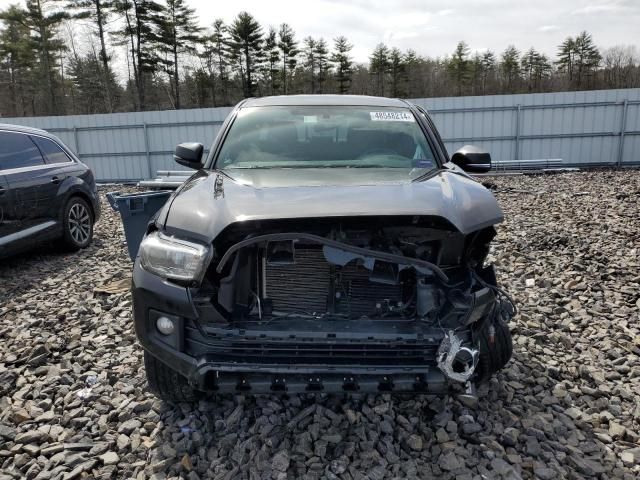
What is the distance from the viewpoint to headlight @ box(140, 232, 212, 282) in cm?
199

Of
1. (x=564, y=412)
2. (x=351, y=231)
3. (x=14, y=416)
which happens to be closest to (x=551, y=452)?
(x=564, y=412)

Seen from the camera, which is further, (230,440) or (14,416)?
(14,416)

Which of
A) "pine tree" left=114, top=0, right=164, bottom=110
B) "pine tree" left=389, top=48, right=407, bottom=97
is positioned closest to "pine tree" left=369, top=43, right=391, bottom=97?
"pine tree" left=389, top=48, right=407, bottom=97

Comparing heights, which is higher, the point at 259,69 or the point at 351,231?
the point at 259,69

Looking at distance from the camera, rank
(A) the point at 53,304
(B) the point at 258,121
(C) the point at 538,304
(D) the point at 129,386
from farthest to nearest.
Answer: (A) the point at 53,304
(C) the point at 538,304
(B) the point at 258,121
(D) the point at 129,386

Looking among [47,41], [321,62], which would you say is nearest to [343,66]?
[321,62]

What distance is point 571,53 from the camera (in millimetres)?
53219

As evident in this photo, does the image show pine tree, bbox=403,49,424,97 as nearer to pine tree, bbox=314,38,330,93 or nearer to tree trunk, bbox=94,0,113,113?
pine tree, bbox=314,38,330,93

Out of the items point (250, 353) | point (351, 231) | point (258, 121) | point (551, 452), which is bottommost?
point (551, 452)

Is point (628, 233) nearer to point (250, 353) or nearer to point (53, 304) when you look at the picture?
point (250, 353)

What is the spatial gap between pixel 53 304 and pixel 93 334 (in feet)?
3.36

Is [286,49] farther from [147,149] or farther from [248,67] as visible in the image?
[147,149]

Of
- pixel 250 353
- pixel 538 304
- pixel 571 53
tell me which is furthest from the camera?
pixel 571 53

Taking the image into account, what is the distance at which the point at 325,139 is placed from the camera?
333cm
